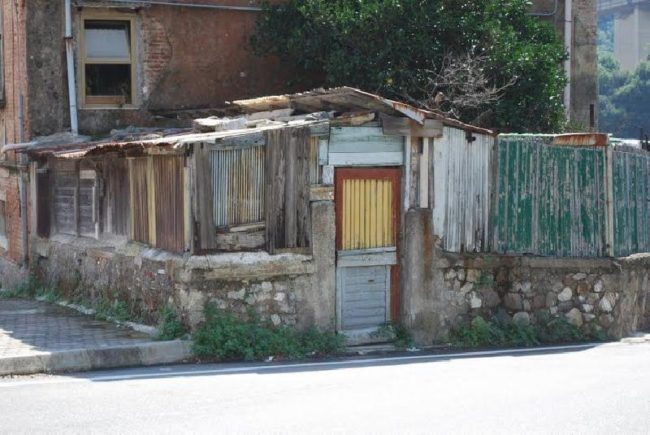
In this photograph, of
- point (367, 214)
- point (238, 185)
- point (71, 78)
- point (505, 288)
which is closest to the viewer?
point (238, 185)

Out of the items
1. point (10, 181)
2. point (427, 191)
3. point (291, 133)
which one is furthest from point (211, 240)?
point (10, 181)

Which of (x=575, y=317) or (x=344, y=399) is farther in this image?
(x=575, y=317)

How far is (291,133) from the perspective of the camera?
14086 millimetres

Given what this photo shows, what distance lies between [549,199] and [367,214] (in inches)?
121

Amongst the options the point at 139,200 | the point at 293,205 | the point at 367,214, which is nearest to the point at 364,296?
the point at 367,214

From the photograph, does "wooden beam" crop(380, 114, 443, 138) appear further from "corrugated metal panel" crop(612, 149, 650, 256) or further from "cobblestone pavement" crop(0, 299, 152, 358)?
"cobblestone pavement" crop(0, 299, 152, 358)

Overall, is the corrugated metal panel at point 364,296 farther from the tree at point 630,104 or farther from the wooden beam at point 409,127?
the tree at point 630,104

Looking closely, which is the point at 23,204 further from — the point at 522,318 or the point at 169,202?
the point at 522,318

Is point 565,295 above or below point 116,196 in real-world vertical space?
below

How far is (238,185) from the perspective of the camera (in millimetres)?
13836

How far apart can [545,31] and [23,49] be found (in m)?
9.83

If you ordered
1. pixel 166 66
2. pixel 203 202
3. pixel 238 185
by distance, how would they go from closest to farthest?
1. pixel 203 202
2. pixel 238 185
3. pixel 166 66

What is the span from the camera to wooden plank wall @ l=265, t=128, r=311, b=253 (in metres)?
14.0

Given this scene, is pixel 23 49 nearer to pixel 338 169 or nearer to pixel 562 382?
pixel 338 169
